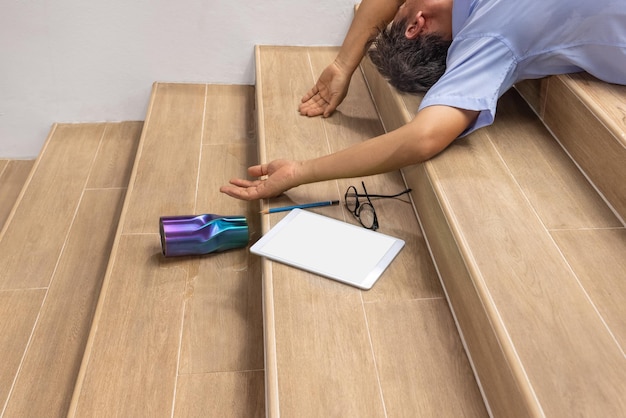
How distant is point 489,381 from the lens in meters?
1.43

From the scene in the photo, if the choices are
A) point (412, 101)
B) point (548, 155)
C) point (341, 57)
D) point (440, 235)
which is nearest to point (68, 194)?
point (341, 57)

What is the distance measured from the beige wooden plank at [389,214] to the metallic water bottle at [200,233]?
12.9 inches

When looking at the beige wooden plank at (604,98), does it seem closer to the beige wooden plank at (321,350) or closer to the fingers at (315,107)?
the beige wooden plank at (321,350)

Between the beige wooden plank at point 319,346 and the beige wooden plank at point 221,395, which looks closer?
the beige wooden plank at point 319,346

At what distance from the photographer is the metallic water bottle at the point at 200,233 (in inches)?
77.7

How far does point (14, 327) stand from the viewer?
6.82 ft

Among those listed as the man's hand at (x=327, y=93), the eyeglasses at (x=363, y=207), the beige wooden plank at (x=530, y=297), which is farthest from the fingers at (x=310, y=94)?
the beige wooden plank at (x=530, y=297)

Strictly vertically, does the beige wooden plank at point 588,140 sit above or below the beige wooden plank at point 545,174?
above

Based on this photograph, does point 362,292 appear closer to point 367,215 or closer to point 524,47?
point 367,215

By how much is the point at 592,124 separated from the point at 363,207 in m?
0.65

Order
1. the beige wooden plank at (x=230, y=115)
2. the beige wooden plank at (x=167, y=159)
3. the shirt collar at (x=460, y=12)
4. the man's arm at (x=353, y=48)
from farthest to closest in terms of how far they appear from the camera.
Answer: the beige wooden plank at (x=230, y=115)
the man's arm at (x=353, y=48)
the beige wooden plank at (x=167, y=159)
the shirt collar at (x=460, y=12)

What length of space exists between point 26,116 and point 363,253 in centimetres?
194

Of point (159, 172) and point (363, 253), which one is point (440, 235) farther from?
point (159, 172)

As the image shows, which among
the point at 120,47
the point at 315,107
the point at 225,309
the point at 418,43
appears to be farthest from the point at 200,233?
the point at 120,47
